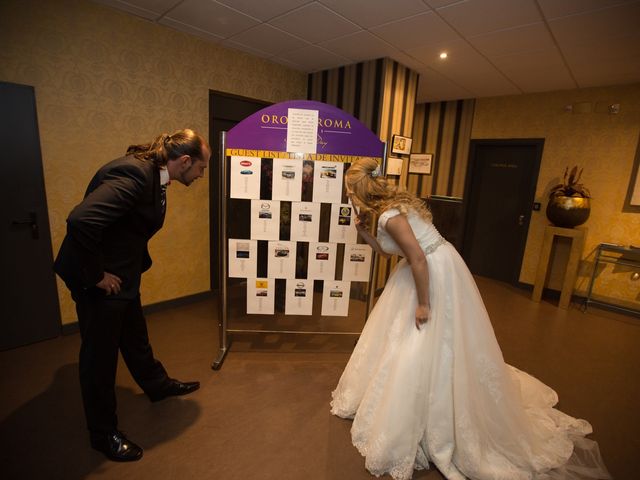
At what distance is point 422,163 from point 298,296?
152 inches

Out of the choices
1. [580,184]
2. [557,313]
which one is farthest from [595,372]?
[580,184]

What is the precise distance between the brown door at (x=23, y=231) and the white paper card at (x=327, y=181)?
2006 mm

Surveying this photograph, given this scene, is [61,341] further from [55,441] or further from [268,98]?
[268,98]

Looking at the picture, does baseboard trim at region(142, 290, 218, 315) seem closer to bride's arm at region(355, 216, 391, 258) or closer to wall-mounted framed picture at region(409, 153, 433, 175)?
bride's arm at region(355, 216, 391, 258)

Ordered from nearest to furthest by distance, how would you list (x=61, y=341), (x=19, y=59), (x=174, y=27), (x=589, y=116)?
1. (x=19, y=59)
2. (x=61, y=341)
3. (x=174, y=27)
4. (x=589, y=116)

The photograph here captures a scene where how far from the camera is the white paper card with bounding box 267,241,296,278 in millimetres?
2354

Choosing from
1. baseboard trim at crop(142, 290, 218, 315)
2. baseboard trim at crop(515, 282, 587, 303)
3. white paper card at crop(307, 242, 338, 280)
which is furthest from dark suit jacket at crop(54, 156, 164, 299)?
baseboard trim at crop(515, 282, 587, 303)

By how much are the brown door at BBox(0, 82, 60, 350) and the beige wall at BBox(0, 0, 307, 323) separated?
0.08m

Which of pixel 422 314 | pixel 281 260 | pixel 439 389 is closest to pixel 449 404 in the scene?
pixel 439 389

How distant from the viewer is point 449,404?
1615 millimetres

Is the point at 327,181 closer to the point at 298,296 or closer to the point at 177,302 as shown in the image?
the point at 298,296

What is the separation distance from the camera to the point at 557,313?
12.7 feet

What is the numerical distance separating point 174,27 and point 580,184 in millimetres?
4647

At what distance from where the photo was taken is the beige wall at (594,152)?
3.80 metres
